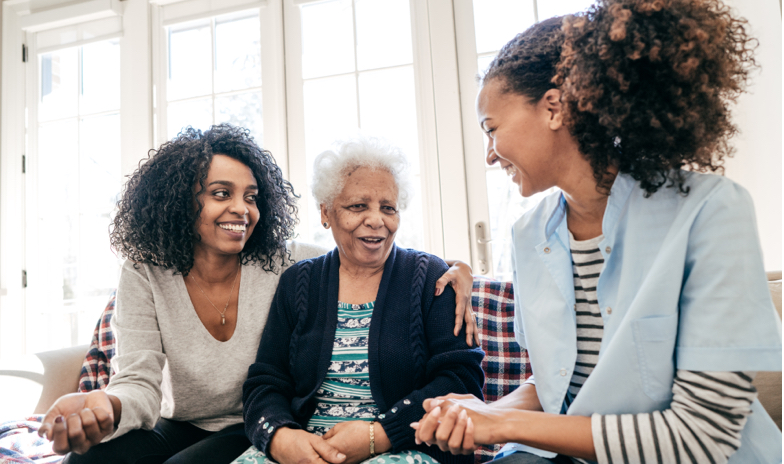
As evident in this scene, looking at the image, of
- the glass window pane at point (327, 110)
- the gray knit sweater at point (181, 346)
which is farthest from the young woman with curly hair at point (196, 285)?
the glass window pane at point (327, 110)

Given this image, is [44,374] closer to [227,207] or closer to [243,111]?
[227,207]

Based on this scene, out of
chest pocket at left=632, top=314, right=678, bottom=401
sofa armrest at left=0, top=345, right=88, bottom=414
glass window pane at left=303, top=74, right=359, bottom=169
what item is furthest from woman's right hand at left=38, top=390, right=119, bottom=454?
glass window pane at left=303, top=74, right=359, bottom=169

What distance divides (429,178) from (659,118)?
5.55ft

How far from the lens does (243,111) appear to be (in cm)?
285

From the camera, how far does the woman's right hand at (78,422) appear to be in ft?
3.39

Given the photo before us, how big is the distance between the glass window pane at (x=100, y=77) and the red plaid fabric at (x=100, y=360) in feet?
5.53

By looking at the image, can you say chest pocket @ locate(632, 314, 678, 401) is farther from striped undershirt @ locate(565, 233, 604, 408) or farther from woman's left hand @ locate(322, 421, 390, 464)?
woman's left hand @ locate(322, 421, 390, 464)

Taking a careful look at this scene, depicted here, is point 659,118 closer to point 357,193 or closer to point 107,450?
point 357,193

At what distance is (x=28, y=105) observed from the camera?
3182 millimetres

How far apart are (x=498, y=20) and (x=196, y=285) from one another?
6.34ft

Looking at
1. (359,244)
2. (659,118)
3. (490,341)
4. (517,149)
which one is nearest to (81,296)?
(359,244)

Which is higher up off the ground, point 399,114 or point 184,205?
point 399,114

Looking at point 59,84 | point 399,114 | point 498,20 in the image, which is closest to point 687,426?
point 399,114

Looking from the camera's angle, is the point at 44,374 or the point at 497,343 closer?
the point at 497,343
